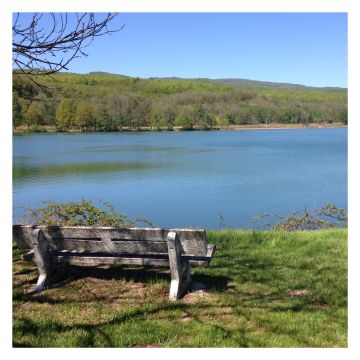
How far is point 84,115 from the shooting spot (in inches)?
2714

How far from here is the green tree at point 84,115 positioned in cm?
6655

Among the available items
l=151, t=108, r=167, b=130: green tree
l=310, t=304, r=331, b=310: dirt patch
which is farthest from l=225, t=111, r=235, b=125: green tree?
l=310, t=304, r=331, b=310: dirt patch

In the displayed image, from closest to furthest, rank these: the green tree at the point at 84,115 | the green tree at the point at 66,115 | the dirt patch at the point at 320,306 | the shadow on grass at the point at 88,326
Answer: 1. the shadow on grass at the point at 88,326
2. the dirt patch at the point at 320,306
3. the green tree at the point at 66,115
4. the green tree at the point at 84,115

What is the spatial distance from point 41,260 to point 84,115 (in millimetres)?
66531

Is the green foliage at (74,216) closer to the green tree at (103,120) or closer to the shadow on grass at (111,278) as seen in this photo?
the shadow on grass at (111,278)

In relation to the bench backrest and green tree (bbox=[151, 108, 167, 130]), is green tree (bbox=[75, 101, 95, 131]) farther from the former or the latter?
the bench backrest

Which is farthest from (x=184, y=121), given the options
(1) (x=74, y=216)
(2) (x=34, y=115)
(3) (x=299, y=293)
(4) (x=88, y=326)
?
(4) (x=88, y=326)

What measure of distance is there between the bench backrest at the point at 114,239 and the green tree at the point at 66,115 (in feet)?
188

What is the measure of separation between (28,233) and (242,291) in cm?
232

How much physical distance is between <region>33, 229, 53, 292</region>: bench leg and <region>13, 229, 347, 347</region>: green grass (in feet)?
0.38

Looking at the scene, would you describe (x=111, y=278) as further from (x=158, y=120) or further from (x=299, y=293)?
(x=158, y=120)

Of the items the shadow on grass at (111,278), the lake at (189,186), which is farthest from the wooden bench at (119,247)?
the lake at (189,186)

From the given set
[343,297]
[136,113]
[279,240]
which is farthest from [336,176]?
[136,113]
